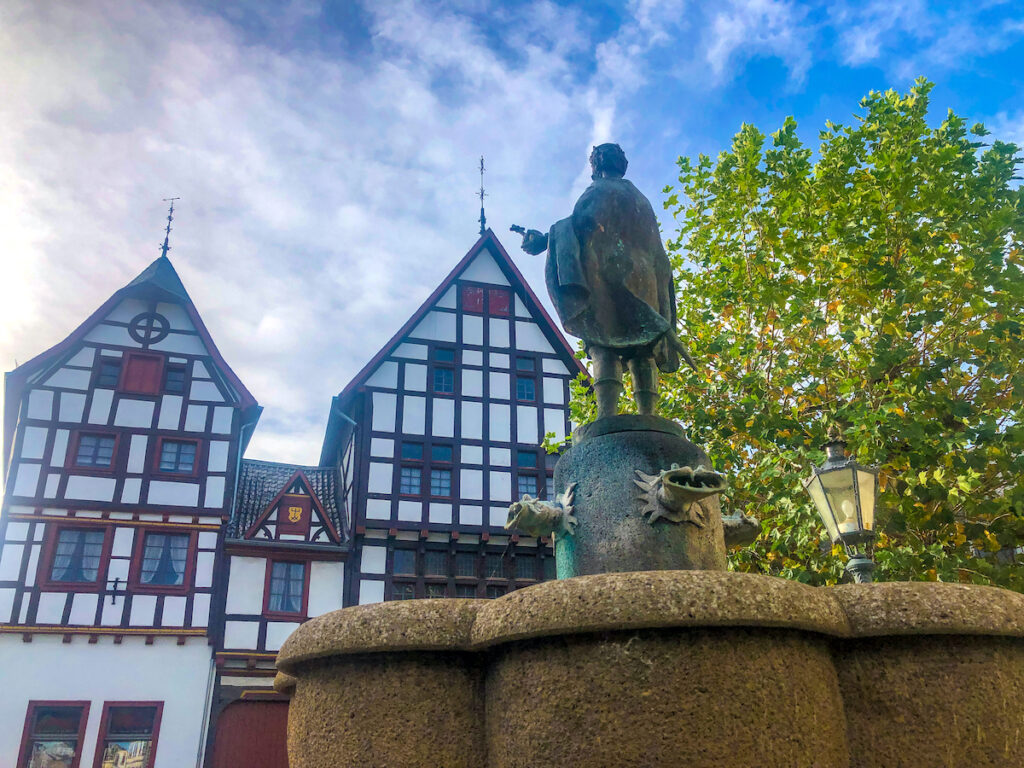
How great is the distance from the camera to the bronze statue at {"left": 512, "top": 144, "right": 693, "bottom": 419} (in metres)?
5.25

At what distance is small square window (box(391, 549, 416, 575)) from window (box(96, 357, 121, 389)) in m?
7.72

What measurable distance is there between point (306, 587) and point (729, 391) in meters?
11.6

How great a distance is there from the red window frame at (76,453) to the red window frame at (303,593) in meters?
4.08

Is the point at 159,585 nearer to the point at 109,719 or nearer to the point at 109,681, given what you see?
the point at 109,681

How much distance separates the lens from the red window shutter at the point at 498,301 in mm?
22781

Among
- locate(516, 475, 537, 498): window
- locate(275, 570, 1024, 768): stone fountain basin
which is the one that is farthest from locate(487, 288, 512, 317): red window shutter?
locate(275, 570, 1024, 768): stone fountain basin

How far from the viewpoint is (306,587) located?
19.0 metres

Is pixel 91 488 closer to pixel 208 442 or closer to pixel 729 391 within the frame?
pixel 208 442

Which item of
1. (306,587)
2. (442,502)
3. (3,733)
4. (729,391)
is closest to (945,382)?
(729,391)

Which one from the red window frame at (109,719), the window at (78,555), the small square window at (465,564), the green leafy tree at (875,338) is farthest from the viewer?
the small square window at (465,564)

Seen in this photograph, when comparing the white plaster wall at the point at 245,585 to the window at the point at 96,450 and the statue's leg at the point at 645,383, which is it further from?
the statue's leg at the point at 645,383

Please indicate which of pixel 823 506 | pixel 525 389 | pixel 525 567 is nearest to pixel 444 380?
pixel 525 389


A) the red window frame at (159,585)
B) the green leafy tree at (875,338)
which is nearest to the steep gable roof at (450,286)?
the red window frame at (159,585)

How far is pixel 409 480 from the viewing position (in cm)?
2022
